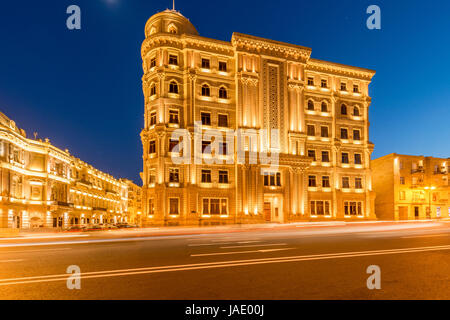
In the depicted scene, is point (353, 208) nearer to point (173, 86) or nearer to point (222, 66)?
point (222, 66)

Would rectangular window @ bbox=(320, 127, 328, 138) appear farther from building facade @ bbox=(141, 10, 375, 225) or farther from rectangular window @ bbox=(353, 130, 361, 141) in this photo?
rectangular window @ bbox=(353, 130, 361, 141)

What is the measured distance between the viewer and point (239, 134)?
40.4 metres

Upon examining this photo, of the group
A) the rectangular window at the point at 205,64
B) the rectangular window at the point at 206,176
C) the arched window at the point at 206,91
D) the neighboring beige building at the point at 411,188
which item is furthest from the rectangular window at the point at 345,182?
the rectangular window at the point at 205,64

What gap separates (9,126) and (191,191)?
23663 mm

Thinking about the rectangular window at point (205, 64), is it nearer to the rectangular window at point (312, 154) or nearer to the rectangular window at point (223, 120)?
the rectangular window at point (223, 120)

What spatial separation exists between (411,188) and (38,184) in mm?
57480

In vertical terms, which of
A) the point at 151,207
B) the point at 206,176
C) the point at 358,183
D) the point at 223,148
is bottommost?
the point at 151,207

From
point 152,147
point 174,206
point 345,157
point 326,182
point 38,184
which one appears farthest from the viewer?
point 345,157

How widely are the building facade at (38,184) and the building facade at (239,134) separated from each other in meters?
15.4

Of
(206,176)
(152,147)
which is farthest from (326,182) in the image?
(152,147)

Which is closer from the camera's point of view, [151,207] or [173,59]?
[151,207]

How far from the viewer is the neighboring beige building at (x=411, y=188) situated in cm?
5216

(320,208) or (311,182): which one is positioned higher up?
(311,182)
